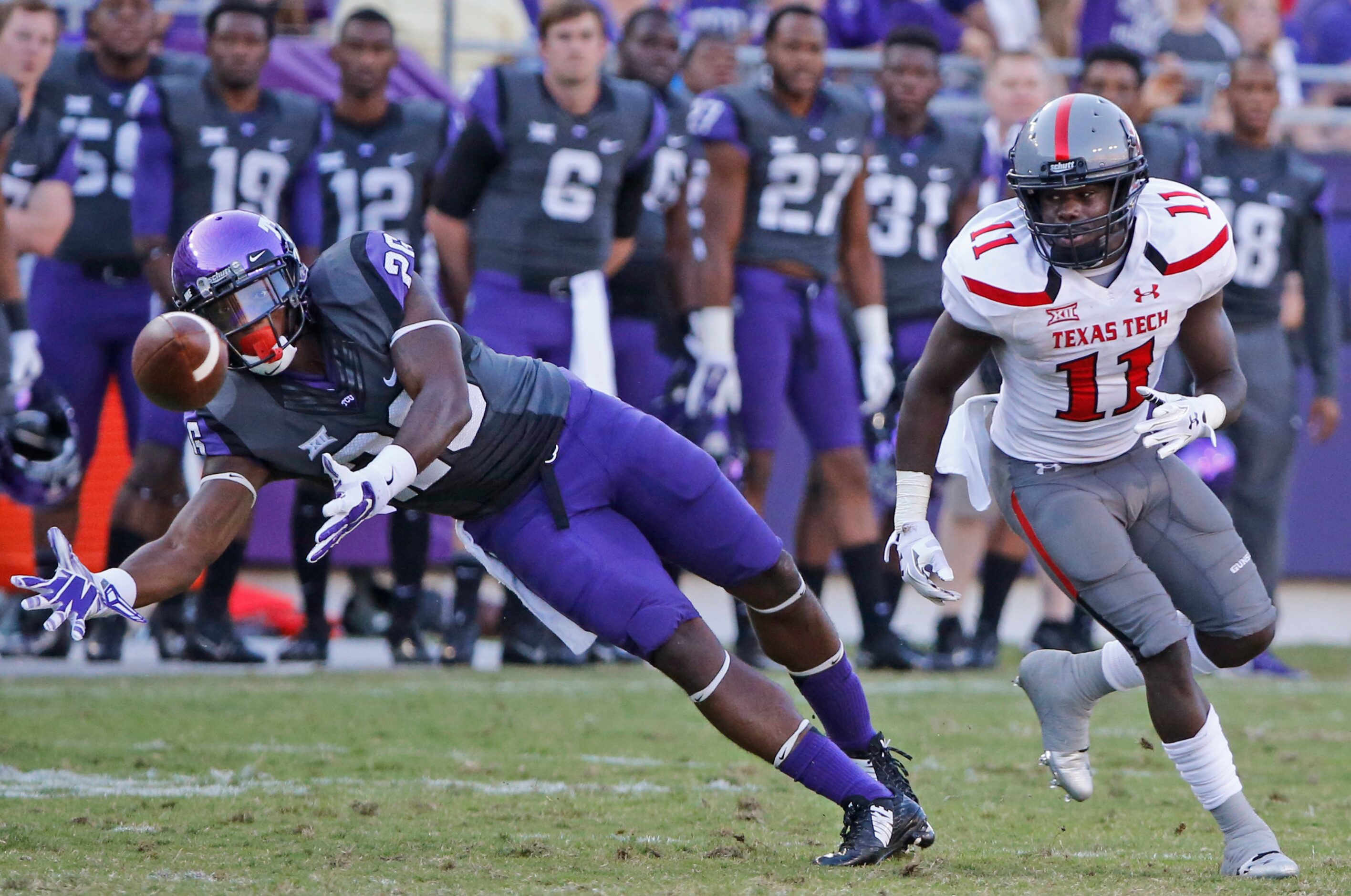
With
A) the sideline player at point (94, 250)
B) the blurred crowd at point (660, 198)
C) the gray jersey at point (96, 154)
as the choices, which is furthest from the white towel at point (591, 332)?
the gray jersey at point (96, 154)

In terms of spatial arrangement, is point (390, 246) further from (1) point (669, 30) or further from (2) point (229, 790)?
(1) point (669, 30)

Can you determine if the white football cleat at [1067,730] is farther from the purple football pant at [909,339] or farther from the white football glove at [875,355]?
→ the purple football pant at [909,339]

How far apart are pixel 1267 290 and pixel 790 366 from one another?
72.4 inches

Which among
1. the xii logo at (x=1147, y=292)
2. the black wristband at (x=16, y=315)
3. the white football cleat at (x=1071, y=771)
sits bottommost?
the white football cleat at (x=1071, y=771)

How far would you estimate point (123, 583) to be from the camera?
11.3 ft

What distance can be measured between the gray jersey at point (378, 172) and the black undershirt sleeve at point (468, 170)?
0.24 meters

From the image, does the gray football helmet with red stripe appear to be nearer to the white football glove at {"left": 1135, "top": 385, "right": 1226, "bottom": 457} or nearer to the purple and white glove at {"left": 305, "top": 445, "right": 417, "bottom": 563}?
the white football glove at {"left": 1135, "top": 385, "right": 1226, "bottom": 457}

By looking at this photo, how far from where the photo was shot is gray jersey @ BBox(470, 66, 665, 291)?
21.8 feet

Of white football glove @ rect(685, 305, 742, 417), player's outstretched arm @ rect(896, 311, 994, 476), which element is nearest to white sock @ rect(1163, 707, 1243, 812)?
player's outstretched arm @ rect(896, 311, 994, 476)

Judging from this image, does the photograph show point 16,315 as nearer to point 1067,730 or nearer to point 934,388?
point 934,388

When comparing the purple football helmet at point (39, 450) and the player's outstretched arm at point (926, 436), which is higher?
the player's outstretched arm at point (926, 436)

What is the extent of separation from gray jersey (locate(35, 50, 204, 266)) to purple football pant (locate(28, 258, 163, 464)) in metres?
0.08

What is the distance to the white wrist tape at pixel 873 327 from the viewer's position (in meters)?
7.10

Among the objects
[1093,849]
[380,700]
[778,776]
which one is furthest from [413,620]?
[1093,849]
